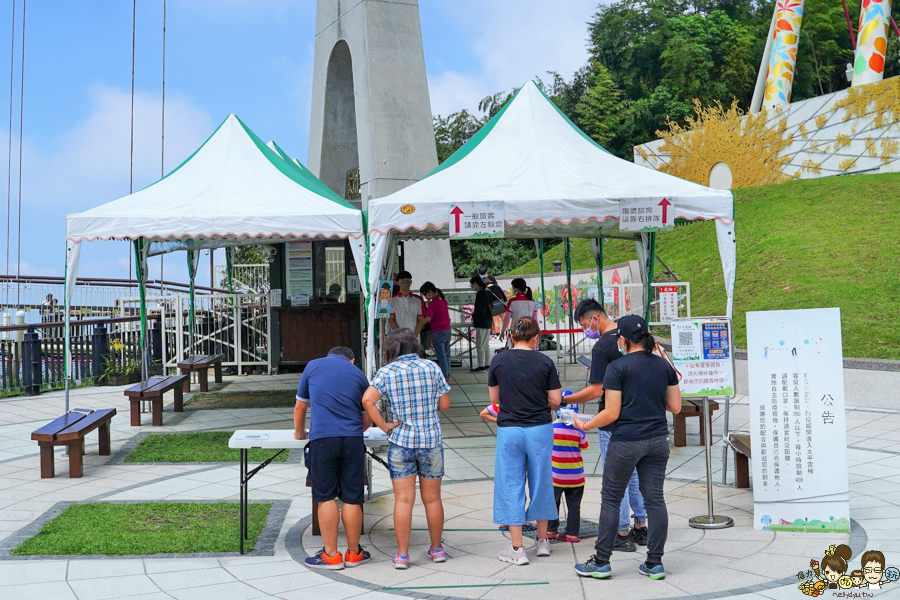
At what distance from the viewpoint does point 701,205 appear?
321 inches

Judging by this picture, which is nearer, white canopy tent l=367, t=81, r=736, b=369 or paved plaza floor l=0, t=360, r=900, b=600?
paved plaza floor l=0, t=360, r=900, b=600

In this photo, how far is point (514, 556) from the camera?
512 cm

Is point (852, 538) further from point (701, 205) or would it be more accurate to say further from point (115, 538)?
point (115, 538)

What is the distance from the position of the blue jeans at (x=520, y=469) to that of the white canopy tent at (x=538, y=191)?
3088 millimetres

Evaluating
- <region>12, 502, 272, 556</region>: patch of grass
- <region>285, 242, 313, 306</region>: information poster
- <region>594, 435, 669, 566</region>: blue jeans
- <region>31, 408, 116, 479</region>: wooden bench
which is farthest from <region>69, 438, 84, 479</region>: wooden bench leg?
<region>285, 242, 313, 306</region>: information poster

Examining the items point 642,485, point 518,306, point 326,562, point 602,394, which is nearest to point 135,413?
point 518,306

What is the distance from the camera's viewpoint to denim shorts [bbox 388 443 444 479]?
16.7ft

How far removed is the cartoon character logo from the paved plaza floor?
90mm

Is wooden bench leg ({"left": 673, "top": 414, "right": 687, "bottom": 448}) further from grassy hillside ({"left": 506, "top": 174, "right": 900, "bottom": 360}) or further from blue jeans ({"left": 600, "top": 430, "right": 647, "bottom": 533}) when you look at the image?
grassy hillside ({"left": 506, "top": 174, "right": 900, "bottom": 360})

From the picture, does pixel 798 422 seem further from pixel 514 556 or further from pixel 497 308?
pixel 497 308

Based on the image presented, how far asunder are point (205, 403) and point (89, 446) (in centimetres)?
289

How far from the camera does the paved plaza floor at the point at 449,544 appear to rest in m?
4.70

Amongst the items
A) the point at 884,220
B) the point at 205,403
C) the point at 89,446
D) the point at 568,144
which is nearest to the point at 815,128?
the point at 884,220

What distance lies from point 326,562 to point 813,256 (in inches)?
688
